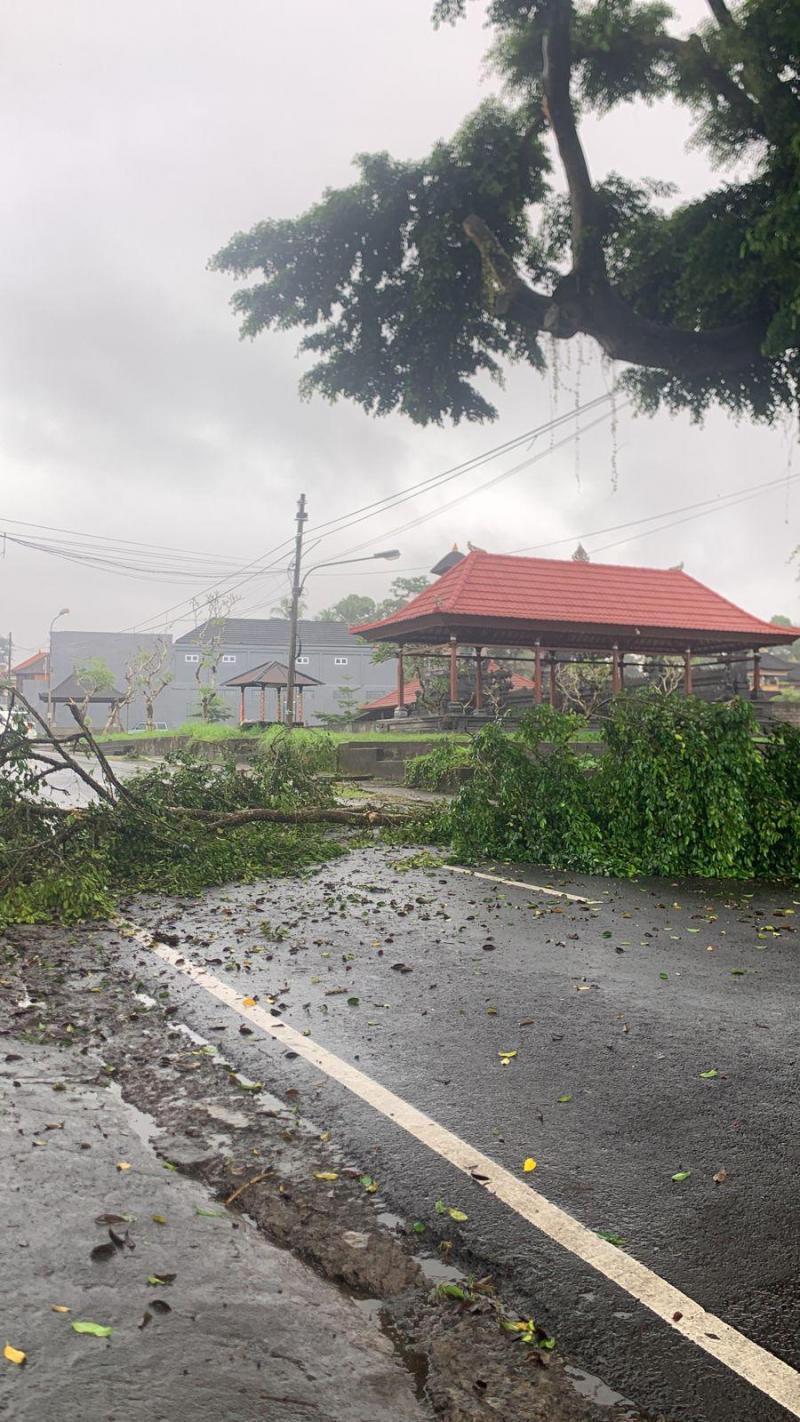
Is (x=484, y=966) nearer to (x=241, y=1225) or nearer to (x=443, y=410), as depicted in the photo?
(x=241, y=1225)

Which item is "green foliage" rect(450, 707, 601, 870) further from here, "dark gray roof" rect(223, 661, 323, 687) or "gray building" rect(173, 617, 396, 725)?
"gray building" rect(173, 617, 396, 725)

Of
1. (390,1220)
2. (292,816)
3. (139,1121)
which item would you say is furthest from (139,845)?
(390,1220)

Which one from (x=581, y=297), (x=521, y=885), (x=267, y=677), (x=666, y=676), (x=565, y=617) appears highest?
(x=581, y=297)

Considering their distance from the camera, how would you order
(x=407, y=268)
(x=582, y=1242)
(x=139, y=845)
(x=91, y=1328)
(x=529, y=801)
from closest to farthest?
(x=91, y=1328) → (x=582, y=1242) → (x=139, y=845) → (x=529, y=801) → (x=407, y=268)

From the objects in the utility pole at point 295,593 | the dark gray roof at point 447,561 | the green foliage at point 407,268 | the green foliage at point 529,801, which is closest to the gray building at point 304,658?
the dark gray roof at point 447,561

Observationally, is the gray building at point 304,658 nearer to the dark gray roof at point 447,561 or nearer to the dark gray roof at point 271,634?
the dark gray roof at point 271,634

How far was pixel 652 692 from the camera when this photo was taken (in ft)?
35.7

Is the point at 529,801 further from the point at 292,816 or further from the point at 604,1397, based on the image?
the point at 604,1397

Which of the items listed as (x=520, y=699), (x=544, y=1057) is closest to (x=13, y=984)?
(x=544, y=1057)

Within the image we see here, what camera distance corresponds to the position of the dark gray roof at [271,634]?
75438mm

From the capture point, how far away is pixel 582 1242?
2795mm

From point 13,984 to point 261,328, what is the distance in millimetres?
11885

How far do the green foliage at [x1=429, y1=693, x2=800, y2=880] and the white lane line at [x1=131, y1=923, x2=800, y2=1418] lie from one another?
19.9ft

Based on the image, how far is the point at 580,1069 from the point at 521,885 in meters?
4.89
